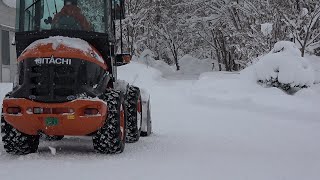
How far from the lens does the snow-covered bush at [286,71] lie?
17875 mm

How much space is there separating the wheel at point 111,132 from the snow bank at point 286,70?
1143cm

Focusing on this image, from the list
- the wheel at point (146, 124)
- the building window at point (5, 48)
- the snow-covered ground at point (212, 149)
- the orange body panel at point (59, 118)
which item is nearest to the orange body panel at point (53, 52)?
the orange body panel at point (59, 118)

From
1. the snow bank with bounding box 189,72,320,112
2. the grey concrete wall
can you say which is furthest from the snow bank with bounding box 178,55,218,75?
the snow bank with bounding box 189,72,320,112

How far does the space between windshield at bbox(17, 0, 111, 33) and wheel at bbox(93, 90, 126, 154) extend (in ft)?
3.89

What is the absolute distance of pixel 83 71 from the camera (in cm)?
734

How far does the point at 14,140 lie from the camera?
7.46 meters

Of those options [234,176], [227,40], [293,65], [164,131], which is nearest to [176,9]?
[227,40]

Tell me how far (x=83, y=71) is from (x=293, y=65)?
11.9m

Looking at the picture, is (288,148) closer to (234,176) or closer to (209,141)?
(209,141)

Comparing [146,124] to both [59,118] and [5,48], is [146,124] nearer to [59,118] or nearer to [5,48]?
[59,118]

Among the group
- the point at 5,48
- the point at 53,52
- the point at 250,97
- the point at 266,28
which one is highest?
the point at 266,28

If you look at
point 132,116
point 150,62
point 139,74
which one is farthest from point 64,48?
point 150,62

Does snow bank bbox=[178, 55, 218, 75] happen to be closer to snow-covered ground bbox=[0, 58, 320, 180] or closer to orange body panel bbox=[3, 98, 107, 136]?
snow-covered ground bbox=[0, 58, 320, 180]

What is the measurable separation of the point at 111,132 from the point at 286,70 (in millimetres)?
11772
